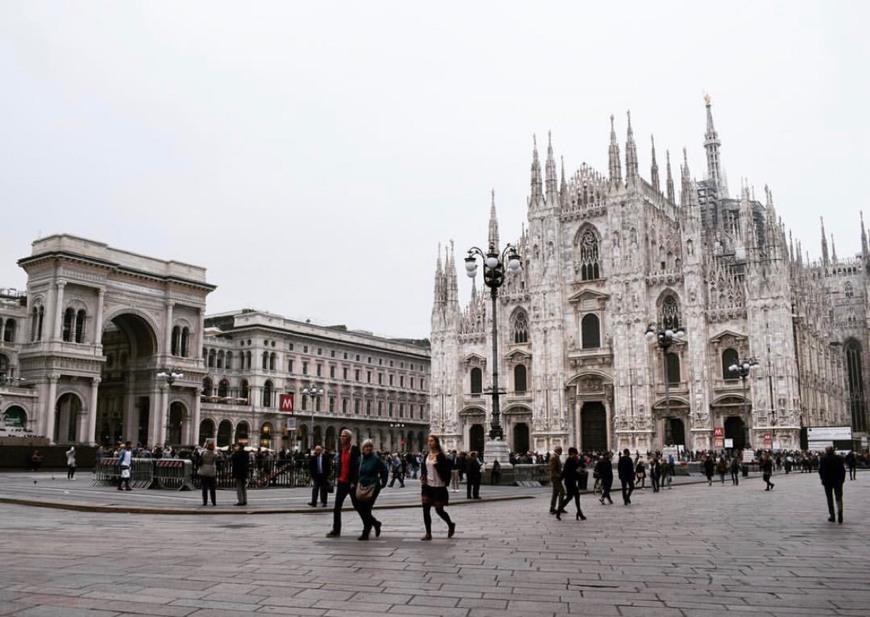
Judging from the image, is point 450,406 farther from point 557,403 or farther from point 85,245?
point 85,245

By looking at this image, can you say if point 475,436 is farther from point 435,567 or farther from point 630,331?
point 435,567

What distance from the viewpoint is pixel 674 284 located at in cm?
5434

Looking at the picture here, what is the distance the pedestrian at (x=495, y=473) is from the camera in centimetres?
2591

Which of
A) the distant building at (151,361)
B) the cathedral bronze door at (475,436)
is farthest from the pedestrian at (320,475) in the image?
the cathedral bronze door at (475,436)

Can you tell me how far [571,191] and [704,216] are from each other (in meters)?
26.8

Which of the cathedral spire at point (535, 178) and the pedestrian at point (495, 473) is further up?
the cathedral spire at point (535, 178)

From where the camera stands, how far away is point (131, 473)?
82.0 ft

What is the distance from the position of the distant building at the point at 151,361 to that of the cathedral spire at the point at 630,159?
96.8 feet

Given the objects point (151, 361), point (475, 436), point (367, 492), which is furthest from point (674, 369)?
point (367, 492)

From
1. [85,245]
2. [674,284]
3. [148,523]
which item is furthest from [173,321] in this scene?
[148,523]

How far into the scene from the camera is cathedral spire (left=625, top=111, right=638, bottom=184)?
186 ft

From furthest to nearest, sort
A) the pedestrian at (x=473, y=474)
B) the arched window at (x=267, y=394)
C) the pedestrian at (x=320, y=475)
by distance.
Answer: the arched window at (x=267, y=394) < the pedestrian at (x=473, y=474) < the pedestrian at (x=320, y=475)

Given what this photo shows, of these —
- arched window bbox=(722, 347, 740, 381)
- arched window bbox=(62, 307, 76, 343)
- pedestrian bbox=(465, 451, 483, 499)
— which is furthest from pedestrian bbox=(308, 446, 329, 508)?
arched window bbox=(722, 347, 740, 381)

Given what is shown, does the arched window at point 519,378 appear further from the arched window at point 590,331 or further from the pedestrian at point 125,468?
the pedestrian at point 125,468
